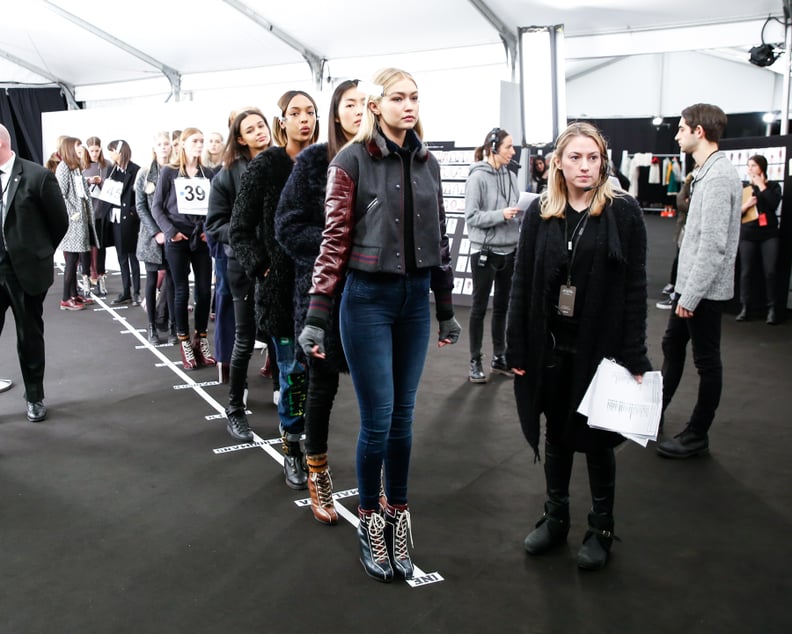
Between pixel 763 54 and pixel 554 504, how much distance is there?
24.0 feet

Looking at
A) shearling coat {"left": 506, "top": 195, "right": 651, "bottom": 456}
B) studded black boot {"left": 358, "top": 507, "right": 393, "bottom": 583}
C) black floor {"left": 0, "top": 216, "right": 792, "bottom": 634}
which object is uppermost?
shearling coat {"left": 506, "top": 195, "right": 651, "bottom": 456}

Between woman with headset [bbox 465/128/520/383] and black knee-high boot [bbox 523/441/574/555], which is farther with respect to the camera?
woman with headset [bbox 465/128/520/383]

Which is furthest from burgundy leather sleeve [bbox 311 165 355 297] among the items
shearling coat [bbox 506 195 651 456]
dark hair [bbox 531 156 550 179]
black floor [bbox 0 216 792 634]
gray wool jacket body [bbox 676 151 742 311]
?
dark hair [bbox 531 156 550 179]

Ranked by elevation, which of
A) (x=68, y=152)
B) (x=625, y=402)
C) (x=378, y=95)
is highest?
(x=68, y=152)

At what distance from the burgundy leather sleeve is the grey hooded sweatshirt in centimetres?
269

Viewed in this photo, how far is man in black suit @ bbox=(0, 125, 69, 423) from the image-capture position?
12.8 feet

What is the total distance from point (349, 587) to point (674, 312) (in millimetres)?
2178

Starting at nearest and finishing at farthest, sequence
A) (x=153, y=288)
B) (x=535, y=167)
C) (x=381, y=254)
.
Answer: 1. (x=381, y=254)
2. (x=153, y=288)
3. (x=535, y=167)

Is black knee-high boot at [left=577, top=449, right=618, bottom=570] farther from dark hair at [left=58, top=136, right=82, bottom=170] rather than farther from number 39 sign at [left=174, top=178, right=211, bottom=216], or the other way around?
dark hair at [left=58, top=136, right=82, bottom=170]

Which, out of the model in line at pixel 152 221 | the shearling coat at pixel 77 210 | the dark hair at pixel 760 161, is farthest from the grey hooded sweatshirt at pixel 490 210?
the shearling coat at pixel 77 210

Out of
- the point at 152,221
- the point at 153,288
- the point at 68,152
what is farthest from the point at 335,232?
the point at 68,152

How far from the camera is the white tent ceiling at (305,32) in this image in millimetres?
8578

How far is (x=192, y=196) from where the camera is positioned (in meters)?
5.14

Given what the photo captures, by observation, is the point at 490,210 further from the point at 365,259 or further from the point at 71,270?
the point at 71,270
